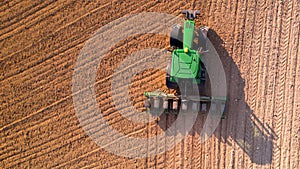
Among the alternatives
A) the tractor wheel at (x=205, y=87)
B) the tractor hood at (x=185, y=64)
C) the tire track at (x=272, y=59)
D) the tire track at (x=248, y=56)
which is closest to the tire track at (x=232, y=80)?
the tire track at (x=248, y=56)

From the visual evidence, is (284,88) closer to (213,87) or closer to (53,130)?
(213,87)

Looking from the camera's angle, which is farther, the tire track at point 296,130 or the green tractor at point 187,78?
the tire track at point 296,130

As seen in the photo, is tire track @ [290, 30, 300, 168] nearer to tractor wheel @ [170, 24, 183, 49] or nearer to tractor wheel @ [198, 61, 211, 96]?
tractor wheel @ [198, 61, 211, 96]

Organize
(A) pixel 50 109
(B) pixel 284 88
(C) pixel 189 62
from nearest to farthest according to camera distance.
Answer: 1. (C) pixel 189 62
2. (B) pixel 284 88
3. (A) pixel 50 109

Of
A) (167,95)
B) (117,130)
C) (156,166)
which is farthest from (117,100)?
(156,166)

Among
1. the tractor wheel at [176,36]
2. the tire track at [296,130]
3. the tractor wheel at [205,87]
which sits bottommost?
the tire track at [296,130]

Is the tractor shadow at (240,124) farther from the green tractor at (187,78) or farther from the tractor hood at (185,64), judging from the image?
the tractor hood at (185,64)

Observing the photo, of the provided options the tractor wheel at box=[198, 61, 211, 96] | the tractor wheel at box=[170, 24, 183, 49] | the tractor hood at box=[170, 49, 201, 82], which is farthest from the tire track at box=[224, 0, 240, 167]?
the tractor wheel at box=[170, 24, 183, 49]

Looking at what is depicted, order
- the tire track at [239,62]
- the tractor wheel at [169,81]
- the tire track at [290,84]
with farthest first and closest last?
1. the tire track at [239,62]
2. the tire track at [290,84]
3. the tractor wheel at [169,81]
